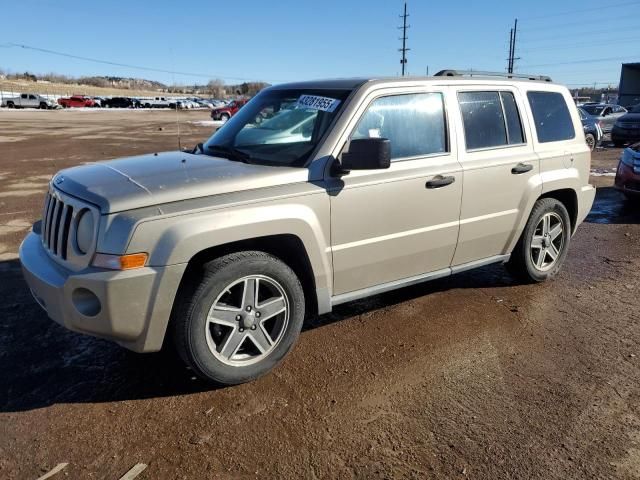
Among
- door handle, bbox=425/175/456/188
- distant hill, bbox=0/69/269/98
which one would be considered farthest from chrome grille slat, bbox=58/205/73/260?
distant hill, bbox=0/69/269/98

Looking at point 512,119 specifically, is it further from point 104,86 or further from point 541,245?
point 104,86

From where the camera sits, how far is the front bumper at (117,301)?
2902mm

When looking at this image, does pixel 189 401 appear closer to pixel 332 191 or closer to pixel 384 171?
pixel 332 191

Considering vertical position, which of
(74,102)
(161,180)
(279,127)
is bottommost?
(161,180)

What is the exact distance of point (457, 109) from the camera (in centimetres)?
428

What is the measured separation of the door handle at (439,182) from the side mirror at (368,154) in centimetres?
66

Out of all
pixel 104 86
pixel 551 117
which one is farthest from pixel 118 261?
pixel 104 86

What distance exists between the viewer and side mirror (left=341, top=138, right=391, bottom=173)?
343cm

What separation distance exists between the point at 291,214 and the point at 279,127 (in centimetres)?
107

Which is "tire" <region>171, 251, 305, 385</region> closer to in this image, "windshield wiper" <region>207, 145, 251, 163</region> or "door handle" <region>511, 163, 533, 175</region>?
"windshield wiper" <region>207, 145, 251, 163</region>

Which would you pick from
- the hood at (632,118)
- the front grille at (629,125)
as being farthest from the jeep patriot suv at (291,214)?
the hood at (632,118)

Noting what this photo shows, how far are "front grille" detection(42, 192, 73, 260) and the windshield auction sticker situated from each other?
184 cm

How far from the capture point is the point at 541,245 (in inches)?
204

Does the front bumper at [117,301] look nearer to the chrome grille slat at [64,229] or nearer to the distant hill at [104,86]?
the chrome grille slat at [64,229]
